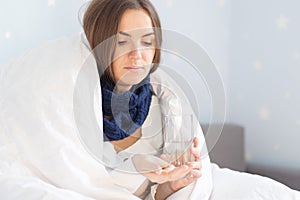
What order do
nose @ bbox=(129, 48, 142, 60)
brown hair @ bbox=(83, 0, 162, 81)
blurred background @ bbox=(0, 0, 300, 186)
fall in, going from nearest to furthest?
nose @ bbox=(129, 48, 142, 60) < brown hair @ bbox=(83, 0, 162, 81) < blurred background @ bbox=(0, 0, 300, 186)

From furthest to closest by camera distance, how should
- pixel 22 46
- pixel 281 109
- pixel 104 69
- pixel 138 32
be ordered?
pixel 281 109 < pixel 22 46 < pixel 104 69 < pixel 138 32

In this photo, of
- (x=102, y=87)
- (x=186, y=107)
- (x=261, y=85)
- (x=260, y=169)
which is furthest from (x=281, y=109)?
(x=102, y=87)

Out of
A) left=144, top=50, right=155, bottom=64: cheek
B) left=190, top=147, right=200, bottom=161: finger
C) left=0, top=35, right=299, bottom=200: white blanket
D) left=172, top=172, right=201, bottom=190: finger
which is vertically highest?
left=144, top=50, right=155, bottom=64: cheek

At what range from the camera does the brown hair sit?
1265 mm

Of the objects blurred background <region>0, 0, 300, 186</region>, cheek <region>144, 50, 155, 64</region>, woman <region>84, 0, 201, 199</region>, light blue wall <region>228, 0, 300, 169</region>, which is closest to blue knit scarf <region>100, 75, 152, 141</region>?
woman <region>84, 0, 201, 199</region>

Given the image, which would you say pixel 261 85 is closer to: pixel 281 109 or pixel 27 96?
pixel 281 109

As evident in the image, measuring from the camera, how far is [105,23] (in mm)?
1276

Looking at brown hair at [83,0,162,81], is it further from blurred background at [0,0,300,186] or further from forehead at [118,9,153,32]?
blurred background at [0,0,300,186]

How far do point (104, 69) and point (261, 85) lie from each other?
1203mm

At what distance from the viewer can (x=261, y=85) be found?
92.4 inches

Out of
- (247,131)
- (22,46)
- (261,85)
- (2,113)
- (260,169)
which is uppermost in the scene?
(22,46)

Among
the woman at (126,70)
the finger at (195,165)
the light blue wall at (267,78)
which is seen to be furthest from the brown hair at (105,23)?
the light blue wall at (267,78)

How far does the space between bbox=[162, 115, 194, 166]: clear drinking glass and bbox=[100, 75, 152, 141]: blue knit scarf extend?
69 millimetres

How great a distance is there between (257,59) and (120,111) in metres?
1.17
